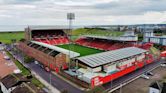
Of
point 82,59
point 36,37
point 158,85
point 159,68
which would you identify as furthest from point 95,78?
point 36,37

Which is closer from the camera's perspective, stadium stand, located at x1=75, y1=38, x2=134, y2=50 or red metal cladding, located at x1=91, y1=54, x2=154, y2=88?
red metal cladding, located at x1=91, y1=54, x2=154, y2=88

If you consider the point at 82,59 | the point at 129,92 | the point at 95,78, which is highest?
the point at 82,59

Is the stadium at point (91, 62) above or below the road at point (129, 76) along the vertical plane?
above

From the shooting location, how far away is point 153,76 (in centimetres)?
3156

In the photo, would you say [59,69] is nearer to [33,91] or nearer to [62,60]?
[62,60]

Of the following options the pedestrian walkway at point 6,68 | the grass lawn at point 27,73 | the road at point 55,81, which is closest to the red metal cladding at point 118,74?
the road at point 55,81

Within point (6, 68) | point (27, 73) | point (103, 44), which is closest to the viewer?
point (27, 73)

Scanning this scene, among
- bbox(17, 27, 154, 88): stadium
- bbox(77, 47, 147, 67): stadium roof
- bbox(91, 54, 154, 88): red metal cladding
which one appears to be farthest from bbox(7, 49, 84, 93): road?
bbox(77, 47, 147, 67): stadium roof

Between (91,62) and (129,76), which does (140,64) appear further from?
(91,62)

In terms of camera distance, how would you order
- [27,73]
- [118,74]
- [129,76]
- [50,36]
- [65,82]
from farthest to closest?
[50,36], [27,73], [129,76], [118,74], [65,82]

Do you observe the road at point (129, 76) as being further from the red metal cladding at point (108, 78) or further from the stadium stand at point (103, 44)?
the stadium stand at point (103, 44)

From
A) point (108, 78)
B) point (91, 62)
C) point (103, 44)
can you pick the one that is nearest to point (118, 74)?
point (108, 78)

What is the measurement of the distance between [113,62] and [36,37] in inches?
1503

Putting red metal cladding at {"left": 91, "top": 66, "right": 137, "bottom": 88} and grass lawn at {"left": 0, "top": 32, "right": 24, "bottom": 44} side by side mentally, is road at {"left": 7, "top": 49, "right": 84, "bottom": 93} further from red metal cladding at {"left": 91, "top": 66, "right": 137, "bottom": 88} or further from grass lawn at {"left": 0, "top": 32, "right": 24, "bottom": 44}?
grass lawn at {"left": 0, "top": 32, "right": 24, "bottom": 44}
